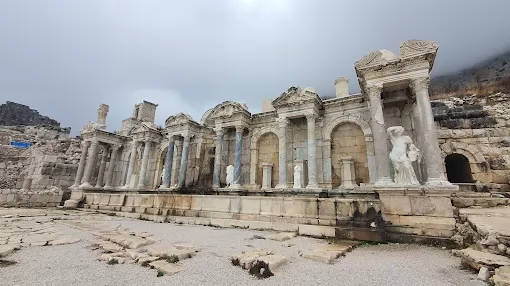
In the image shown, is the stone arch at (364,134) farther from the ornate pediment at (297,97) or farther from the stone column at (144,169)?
the stone column at (144,169)

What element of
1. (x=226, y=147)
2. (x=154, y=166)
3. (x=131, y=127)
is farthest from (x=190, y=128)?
(x=131, y=127)

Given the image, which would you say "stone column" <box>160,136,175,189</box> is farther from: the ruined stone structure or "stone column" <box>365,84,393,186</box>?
"stone column" <box>365,84,393,186</box>

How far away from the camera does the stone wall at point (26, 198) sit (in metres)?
13.4

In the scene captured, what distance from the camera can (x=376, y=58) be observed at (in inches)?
340

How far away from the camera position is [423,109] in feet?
25.5

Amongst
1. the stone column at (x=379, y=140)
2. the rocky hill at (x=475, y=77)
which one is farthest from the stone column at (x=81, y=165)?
the rocky hill at (x=475, y=77)

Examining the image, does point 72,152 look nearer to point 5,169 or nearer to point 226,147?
point 5,169

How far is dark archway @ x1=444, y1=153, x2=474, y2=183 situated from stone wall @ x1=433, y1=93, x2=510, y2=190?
1.97 ft

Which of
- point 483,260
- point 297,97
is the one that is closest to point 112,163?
point 297,97

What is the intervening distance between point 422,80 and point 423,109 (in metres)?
1.09

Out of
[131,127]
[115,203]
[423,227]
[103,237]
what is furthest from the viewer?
[131,127]

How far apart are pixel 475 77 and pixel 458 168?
23.9 meters

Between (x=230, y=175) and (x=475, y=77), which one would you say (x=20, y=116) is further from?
(x=475, y=77)

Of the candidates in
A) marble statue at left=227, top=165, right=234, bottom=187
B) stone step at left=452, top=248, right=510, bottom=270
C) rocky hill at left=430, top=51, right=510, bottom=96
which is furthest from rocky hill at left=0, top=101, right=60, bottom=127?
rocky hill at left=430, top=51, right=510, bottom=96
